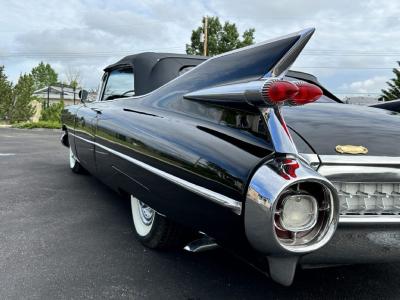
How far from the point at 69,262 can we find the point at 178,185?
3.56 ft

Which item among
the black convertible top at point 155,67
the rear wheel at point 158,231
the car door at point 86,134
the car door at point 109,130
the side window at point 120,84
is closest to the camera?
the rear wheel at point 158,231

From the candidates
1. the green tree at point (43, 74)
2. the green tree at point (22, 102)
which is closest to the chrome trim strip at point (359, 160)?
the green tree at point (22, 102)

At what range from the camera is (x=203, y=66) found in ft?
8.20

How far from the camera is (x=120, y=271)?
258 cm

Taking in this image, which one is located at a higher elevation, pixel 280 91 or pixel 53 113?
pixel 280 91

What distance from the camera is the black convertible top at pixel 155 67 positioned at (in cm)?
331

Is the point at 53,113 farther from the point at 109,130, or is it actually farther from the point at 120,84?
the point at 109,130

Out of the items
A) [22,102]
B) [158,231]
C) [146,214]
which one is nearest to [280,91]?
[158,231]

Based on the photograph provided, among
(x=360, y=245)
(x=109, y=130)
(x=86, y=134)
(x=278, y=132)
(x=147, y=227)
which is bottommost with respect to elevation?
(x=147, y=227)

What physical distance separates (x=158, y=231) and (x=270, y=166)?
1247 millimetres

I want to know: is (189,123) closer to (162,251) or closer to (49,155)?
(162,251)

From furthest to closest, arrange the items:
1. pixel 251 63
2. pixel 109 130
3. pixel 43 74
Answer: pixel 43 74 → pixel 109 130 → pixel 251 63

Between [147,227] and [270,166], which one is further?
[147,227]

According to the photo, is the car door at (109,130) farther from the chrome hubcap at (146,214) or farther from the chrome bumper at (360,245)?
the chrome bumper at (360,245)
